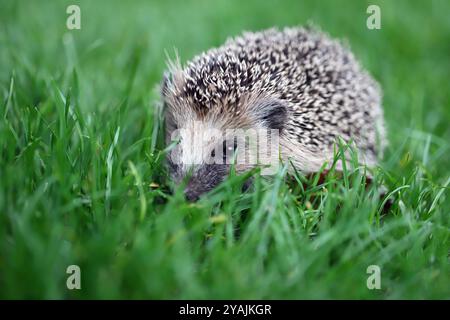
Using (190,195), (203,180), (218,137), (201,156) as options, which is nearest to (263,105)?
(218,137)

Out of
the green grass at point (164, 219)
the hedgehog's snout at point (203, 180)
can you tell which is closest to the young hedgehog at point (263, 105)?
the hedgehog's snout at point (203, 180)

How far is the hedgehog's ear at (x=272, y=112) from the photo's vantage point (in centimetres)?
283

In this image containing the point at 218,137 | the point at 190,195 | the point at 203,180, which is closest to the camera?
the point at 190,195

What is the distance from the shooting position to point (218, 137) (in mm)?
2842

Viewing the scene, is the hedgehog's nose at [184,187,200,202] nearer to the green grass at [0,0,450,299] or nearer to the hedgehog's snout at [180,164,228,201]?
the hedgehog's snout at [180,164,228,201]

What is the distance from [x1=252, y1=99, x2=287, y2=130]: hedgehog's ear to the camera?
283cm

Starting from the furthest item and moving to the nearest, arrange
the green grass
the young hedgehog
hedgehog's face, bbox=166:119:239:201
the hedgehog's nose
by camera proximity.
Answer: the young hedgehog, hedgehog's face, bbox=166:119:239:201, the hedgehog's nose, the green grass

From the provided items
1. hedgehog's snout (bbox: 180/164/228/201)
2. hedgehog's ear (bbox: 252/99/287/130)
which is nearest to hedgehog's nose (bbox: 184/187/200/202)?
hedgehog's snout (bbox: 180/164/228/201)

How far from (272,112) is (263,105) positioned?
0.25 feet

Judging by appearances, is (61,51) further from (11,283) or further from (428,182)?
(428,182)

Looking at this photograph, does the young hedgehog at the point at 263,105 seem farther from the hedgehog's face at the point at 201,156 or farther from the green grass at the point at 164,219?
the green grass at the point at 164,219

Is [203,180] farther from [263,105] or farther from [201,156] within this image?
[263,105]
